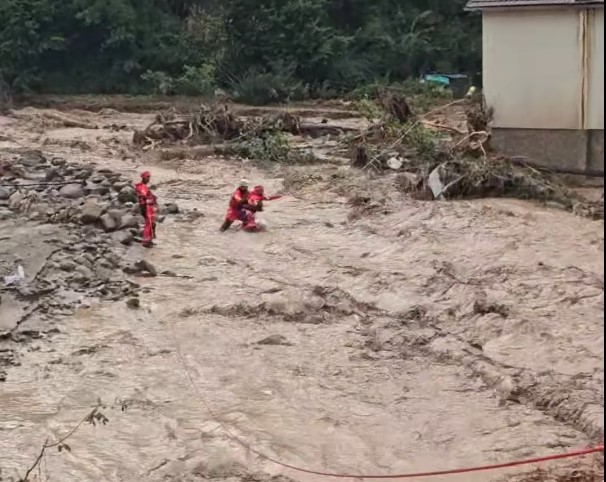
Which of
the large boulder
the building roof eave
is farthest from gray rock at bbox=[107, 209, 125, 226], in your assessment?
the building roof eave

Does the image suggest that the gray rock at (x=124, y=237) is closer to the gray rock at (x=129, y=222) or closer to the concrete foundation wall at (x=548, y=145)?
the gray rock at (x=129, y=222)

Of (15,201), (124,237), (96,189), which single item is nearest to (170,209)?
(124,237)

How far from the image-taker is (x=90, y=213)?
578 inches

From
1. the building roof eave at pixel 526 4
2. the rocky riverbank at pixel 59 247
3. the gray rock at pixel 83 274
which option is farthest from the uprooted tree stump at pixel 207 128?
the gray rock at pixel 83 274

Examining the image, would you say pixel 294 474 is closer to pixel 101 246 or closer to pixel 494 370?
pixel 494 370

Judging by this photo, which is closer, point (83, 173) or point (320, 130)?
point (83, 173)

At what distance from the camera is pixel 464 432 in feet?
26.2

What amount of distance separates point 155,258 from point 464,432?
654 centimetres

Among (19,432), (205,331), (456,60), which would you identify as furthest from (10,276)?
(456,60)

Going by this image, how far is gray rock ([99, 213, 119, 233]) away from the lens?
14432 millimetres

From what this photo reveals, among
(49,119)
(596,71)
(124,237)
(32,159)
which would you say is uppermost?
(596,71)

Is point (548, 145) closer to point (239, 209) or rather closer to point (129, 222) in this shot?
point (239, 209)

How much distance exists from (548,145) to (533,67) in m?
1.94

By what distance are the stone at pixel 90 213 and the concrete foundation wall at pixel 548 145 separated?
6.08 metres
